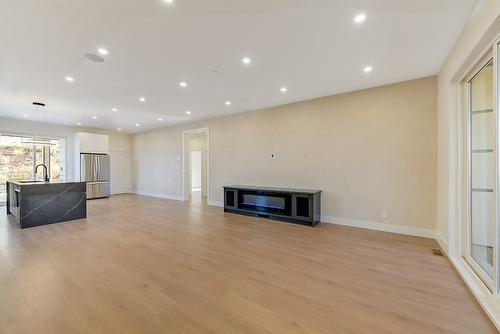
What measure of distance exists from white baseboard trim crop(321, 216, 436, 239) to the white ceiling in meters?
2.71

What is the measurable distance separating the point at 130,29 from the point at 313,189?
437cm

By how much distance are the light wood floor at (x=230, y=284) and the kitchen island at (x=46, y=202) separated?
1.87ft

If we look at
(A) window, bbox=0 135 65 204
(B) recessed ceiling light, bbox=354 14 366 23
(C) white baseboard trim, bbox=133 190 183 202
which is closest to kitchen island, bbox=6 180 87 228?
(A) window, bbox=0 135 65 204

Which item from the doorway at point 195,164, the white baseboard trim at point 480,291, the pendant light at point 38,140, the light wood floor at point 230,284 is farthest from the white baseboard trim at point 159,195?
the white baseboard trim at point 480,291

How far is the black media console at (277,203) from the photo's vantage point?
4738 millimetres

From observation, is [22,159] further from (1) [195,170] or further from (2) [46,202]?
(1) [195,170]

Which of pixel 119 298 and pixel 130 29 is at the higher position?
pixel 130 29

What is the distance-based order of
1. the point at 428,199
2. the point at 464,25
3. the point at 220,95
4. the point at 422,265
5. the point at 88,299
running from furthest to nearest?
the point at 220,95 → the point at 428,199 → the point at 422,265 → the point at 464,25 → the point at 88,299

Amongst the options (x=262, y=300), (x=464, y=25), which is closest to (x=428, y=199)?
(x=464, y=25)

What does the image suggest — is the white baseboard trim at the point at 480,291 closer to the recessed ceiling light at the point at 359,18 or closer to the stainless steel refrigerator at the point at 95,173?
the recessed ceiling light at the point at 359,18

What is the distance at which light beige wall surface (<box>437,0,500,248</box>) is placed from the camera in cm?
202

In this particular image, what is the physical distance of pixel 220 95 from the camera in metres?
4.93

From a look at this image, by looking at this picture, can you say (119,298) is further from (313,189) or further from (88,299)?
(313,189)

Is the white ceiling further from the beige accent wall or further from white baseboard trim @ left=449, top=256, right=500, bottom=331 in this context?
white baseboard trim @ left=449, top=256, right=500, bottom=331
